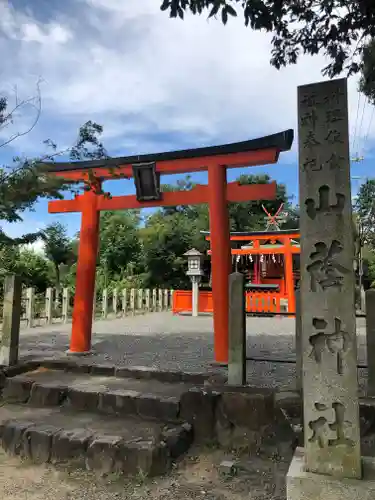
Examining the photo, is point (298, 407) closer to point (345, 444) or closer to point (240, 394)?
point (240, 394)

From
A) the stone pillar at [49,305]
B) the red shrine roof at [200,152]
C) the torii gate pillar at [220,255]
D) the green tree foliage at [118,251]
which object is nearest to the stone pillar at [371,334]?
the torii gate pillar at [220,255]

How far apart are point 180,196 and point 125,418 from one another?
385 cm

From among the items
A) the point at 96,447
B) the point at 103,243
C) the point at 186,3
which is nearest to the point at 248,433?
the point at 96,447

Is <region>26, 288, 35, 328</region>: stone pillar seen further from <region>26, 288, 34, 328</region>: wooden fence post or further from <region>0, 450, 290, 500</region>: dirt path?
<region>0, 450, 290, 500</region>: dirt path

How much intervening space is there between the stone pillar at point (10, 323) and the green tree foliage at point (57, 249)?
512 inches

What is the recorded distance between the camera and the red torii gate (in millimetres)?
6102

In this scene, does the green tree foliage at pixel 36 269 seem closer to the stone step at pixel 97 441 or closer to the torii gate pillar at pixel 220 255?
the torii gate pillar at pixel 220 255

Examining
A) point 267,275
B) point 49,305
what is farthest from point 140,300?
point 267,275

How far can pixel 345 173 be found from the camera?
2820 mm

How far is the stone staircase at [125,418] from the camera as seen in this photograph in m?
3.59

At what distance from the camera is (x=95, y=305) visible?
16.7m

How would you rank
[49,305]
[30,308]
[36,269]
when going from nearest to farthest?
[30,308], [49,305], [36,269]

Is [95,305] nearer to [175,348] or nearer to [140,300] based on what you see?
[140,300]

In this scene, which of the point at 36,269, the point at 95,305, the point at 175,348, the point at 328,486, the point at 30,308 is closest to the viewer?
the point at 328,486
